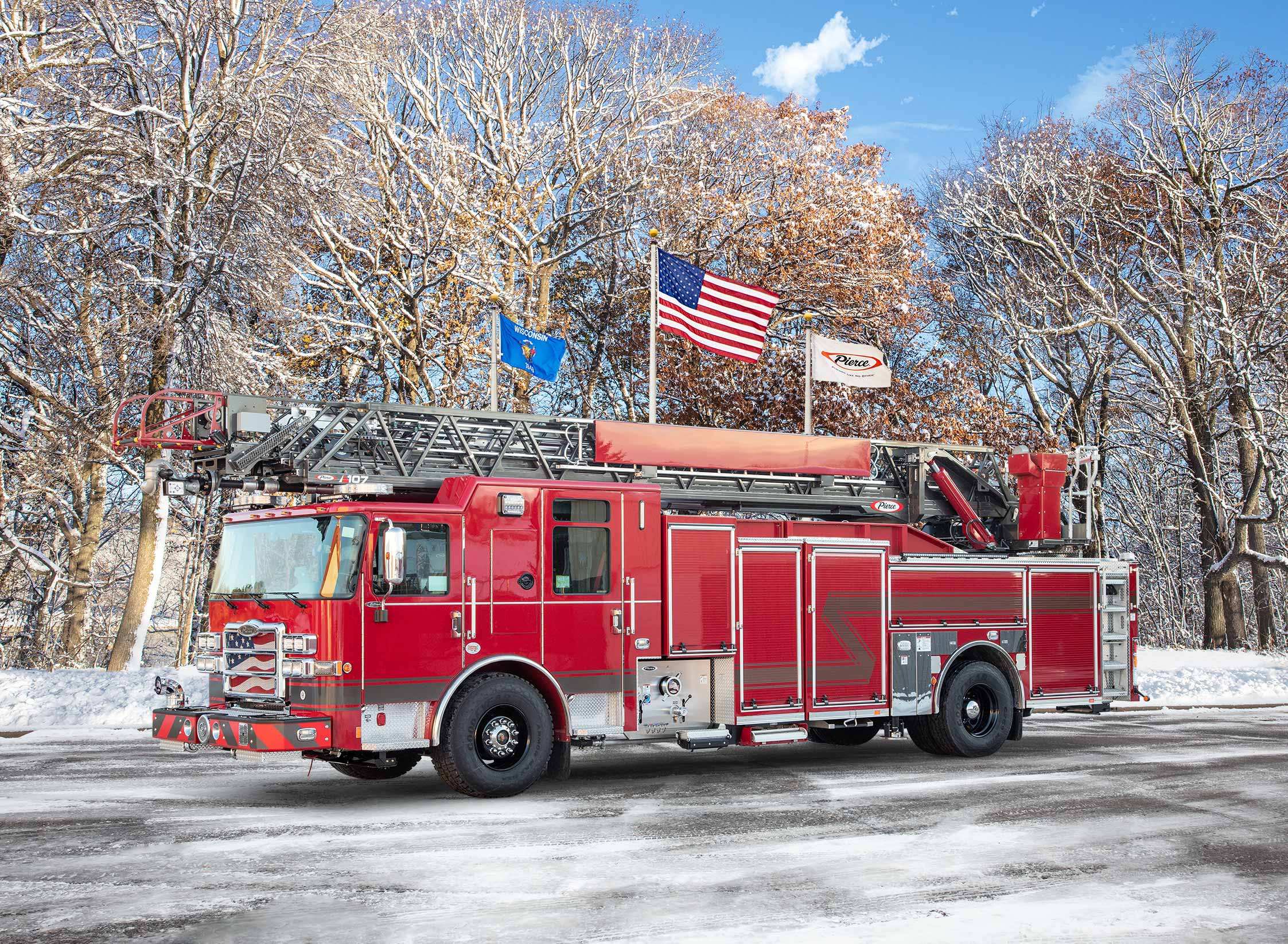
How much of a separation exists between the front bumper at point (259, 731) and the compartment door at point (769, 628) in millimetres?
4058

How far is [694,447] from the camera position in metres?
12.2

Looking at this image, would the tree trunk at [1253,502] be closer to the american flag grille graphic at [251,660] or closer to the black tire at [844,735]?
the black tire at [844,735]

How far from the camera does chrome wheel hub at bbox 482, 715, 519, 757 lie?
10.4 m

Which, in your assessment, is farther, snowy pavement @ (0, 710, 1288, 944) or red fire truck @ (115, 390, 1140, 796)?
red fire truck @ (115, 390, 1140, 796)

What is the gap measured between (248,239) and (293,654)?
47.0 feet

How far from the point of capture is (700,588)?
11.7m

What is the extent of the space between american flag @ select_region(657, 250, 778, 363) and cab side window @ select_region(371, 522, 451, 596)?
8382mm

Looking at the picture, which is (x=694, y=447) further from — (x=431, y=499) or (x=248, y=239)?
(x=248, y=239)

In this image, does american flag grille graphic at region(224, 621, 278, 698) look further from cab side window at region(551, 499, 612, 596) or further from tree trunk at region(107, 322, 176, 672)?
tree trunk at region(107, 322, 176, 672)

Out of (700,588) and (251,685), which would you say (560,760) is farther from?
(251,685)

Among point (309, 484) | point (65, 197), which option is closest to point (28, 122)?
point (65, 197)

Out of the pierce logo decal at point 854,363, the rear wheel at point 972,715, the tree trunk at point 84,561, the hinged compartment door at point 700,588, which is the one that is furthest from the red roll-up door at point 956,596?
the tree trunk at point 84,561

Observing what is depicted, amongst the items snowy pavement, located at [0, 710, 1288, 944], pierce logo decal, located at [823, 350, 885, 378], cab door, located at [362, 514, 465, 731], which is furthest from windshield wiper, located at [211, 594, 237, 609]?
pierce logo decal, located at [823, 350, 885, 378]

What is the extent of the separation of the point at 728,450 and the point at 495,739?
12.3ft
